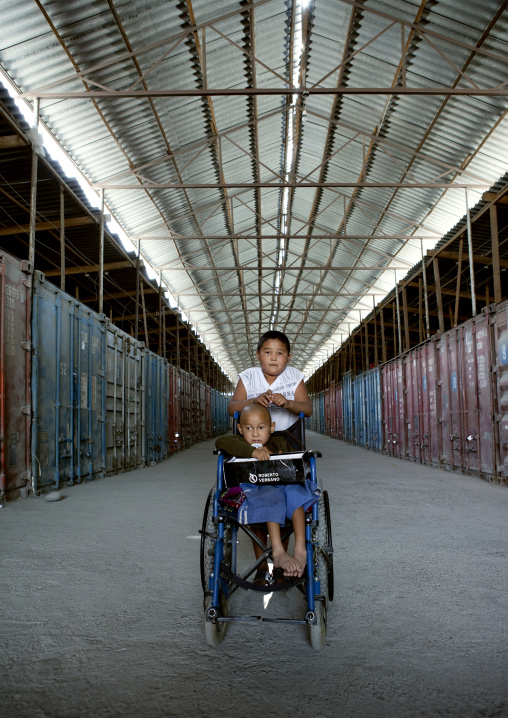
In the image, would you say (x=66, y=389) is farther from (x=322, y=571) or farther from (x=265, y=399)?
(x=322, y=571)

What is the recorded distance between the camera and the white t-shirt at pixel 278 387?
11.8ft

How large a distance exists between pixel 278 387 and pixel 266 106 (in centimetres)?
1213

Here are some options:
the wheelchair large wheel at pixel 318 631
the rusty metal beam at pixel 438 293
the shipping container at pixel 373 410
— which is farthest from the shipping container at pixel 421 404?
the wheelchair large wheel at pixel 318 631

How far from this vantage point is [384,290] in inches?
904

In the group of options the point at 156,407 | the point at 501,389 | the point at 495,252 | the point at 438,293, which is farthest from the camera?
the point at 156,407

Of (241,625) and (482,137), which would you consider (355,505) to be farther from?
(482,137)

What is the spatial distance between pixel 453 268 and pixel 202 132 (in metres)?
8.53

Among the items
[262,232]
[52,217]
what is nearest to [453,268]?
[262,232]

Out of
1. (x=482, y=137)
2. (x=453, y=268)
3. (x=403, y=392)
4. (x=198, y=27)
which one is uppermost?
(x=198, y=27)

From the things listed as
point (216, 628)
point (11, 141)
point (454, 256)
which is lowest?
point (216, 628)

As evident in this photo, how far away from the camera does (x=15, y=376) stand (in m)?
7.44

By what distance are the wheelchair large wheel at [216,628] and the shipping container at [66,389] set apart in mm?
5862

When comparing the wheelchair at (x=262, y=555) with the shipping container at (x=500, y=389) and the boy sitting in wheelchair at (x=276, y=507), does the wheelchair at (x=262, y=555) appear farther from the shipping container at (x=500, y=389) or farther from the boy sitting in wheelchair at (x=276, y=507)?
the shipping container at (x=500, y=389)

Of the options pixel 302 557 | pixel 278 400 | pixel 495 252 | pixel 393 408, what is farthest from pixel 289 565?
pixel 393 408
